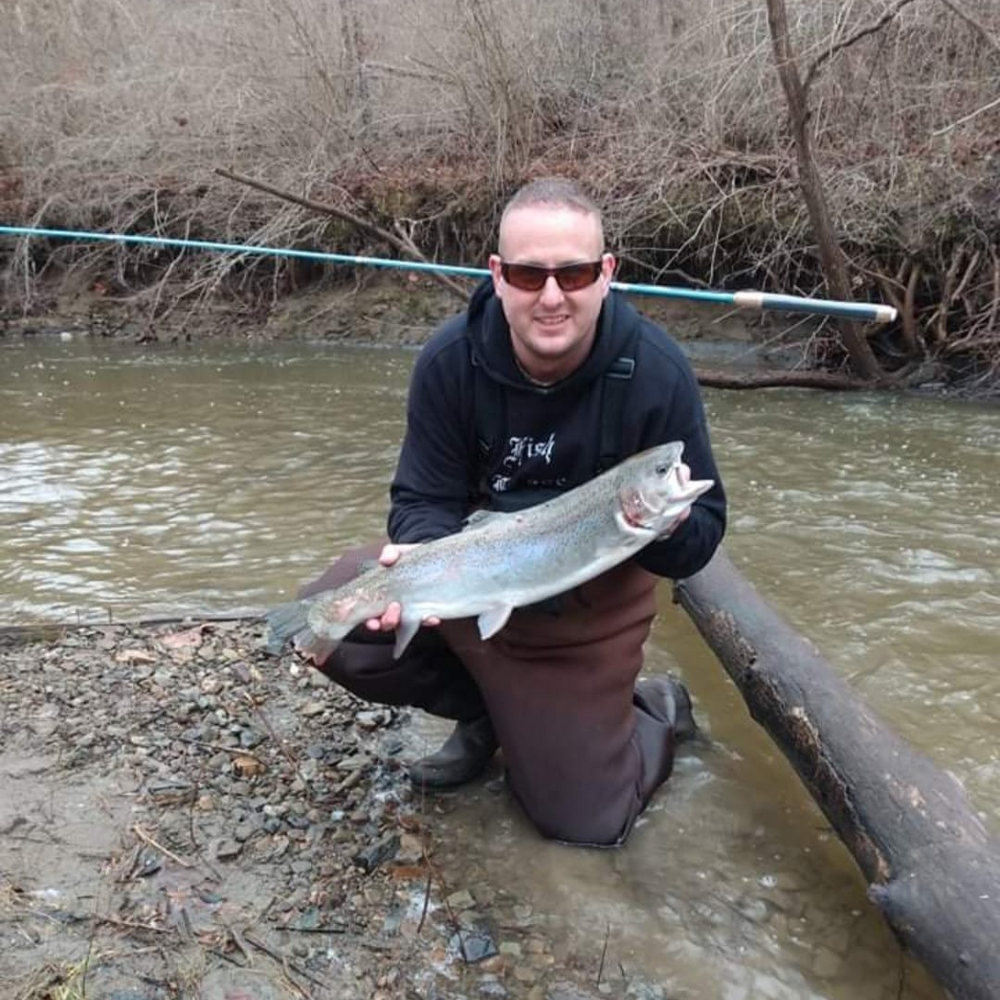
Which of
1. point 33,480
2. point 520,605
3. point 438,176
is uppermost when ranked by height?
point 438,176

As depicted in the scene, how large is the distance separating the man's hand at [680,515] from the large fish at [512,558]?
0.5 inches

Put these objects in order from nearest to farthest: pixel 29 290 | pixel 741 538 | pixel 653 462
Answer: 1. pixel 653 462
2. pixel 741 538
3. pixel 29 290

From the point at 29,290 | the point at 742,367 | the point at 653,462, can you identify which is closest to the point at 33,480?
the point at 653,462

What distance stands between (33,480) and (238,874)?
5.65 meters

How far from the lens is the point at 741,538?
6.29 meters

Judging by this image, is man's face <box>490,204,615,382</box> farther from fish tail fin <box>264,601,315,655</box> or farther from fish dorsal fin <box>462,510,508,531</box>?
fish tail fin <box>264,601,315,655</box>

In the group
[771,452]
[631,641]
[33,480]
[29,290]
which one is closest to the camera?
[631,641]

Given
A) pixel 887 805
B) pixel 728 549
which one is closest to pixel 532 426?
pixel 887 805

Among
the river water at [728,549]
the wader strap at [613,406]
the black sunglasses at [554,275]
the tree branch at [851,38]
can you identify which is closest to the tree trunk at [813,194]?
the tree branch at [851,38]

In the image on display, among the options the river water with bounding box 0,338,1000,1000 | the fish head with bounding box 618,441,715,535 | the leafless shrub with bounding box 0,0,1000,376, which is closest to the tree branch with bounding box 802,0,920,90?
the leafless shrub with bounding box 0,0,1000,376

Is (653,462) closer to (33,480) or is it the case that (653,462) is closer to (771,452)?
(771,452)

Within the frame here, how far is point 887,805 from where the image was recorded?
292 centimetres

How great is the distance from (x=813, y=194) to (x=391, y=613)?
8.30 metres

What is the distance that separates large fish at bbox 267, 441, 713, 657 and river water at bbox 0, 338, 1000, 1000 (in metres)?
0.82
